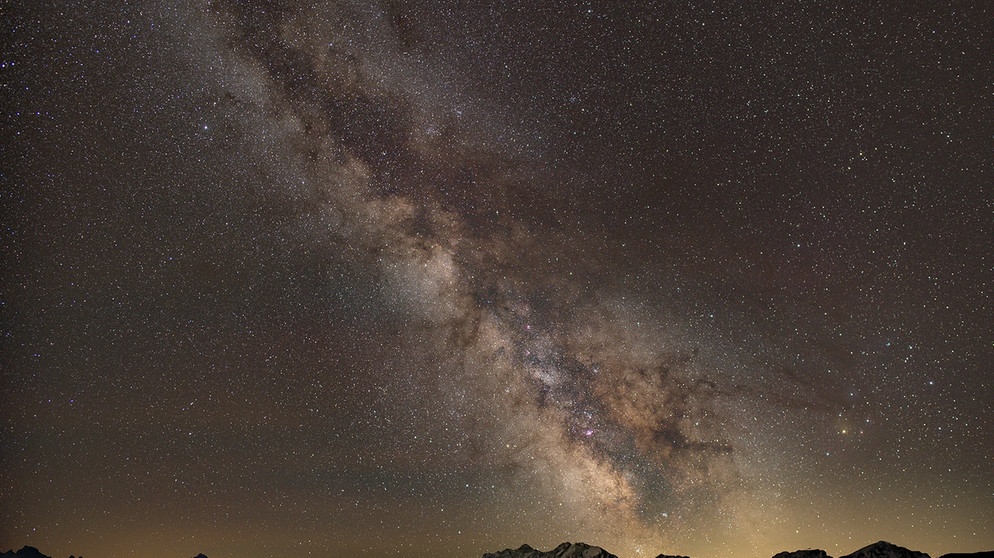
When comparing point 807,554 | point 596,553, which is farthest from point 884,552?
point 596,553

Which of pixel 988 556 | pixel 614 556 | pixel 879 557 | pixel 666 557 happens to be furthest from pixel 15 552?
pixel 988 556

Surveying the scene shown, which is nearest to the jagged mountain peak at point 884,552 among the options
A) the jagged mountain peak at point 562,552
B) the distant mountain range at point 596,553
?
the distant mountain range at point 596,553

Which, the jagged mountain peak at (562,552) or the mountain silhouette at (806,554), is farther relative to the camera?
the jagged mountain peak at (562,552)

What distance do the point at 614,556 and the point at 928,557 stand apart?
112 feet

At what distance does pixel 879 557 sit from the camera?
7631 cm

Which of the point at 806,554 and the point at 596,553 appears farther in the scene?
the point at 596,553

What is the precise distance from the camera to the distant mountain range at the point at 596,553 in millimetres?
76938

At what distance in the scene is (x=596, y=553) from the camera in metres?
90.7

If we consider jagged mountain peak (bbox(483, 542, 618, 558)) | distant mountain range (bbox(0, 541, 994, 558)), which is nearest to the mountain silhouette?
distant mountain range (bbox(0, 541, 994, 558))

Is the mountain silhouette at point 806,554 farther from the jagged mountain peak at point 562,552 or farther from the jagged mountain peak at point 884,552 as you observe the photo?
the jagged mountain peak at point 562,552

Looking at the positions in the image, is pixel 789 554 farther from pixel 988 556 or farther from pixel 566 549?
pixel 566 549

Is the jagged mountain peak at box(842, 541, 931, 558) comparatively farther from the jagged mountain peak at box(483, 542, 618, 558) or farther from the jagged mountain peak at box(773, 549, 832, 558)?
the jagged mountain peak at box(483, 542, 618, 558)

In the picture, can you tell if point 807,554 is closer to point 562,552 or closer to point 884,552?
point 884,552

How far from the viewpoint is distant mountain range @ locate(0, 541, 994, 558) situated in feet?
252
